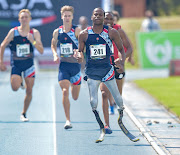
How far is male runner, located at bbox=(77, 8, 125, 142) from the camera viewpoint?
991cm

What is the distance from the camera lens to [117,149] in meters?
9.37

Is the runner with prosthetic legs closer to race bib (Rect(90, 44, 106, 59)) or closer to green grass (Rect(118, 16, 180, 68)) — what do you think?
race bib (Rect(90, 44, 106, 59))

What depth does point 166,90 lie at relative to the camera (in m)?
19.0

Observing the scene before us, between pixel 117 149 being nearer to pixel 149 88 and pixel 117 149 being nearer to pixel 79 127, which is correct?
pixel 79 127

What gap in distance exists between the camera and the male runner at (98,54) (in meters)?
9.91

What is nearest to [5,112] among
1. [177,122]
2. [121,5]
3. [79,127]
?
[79,127]

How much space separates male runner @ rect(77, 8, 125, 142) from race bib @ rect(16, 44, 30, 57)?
8.11 feet

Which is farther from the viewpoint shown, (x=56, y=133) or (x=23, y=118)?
(x=23, y=118)

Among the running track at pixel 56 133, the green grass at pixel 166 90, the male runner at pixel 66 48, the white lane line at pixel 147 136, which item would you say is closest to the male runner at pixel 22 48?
the male runner at pixel 66 48

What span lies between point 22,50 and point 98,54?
2.77m

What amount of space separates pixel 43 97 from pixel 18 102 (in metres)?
1.21

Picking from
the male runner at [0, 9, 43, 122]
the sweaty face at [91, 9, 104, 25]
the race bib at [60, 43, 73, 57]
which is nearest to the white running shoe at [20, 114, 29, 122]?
the male runner at [0, 9, 43, 122]

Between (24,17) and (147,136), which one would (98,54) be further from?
(24,17)

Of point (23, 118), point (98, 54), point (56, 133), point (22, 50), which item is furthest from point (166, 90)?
point (98, 54)
